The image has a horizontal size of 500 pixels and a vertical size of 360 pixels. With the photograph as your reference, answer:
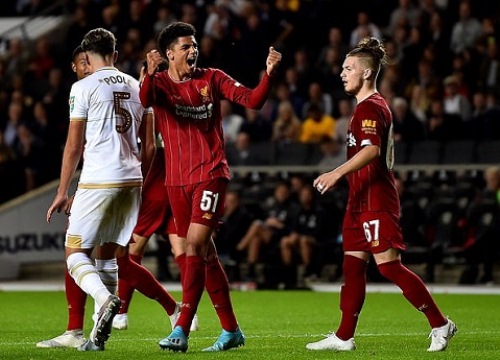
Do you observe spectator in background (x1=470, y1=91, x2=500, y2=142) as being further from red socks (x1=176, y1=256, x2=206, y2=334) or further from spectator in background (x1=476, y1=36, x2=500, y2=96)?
red socks (x1=176, y1=256, x2=206, y2=334)

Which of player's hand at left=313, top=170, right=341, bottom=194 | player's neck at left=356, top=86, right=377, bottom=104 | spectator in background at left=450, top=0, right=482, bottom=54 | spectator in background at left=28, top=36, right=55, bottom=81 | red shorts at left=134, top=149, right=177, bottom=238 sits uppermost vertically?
spectator in background at left=450, top=0, right=482, bottom=54

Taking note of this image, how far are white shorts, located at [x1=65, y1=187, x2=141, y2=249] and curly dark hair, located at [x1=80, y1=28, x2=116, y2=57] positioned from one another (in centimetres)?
97

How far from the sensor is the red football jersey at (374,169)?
8875 mm

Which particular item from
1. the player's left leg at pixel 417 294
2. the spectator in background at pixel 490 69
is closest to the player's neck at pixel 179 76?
the player's left leg at pixel 417 294

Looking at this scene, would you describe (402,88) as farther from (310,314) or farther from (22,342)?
(22,342)

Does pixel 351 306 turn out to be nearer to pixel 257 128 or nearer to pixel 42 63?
pixel 257 128

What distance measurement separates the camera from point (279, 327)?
1159cm

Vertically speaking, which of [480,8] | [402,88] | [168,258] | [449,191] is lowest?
[168,258]

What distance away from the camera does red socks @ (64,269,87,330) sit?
9.27 m

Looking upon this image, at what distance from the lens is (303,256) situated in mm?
18453

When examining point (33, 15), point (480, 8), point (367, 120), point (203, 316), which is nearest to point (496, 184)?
point (480, 8)

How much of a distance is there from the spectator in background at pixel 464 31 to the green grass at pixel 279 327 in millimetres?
5994

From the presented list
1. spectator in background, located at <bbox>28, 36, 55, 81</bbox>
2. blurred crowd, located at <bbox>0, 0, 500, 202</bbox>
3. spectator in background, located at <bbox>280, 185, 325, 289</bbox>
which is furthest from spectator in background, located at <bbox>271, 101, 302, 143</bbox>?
spectator in background, located at <bbox>28, 36, 55, 81</bbox>

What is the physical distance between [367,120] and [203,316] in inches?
182
